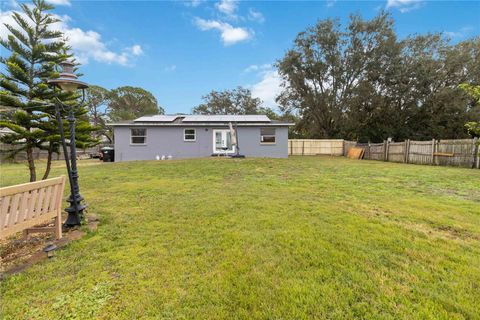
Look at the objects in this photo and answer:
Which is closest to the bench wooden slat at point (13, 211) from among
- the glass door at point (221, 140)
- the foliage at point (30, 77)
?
the foliage at point (30, 77)

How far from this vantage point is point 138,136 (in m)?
15.7

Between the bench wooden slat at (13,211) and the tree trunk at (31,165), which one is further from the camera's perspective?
the tree trunk at (31,165)

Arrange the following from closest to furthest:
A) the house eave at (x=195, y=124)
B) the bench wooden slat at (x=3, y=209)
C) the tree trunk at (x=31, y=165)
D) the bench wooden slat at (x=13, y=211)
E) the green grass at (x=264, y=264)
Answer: the green grass at (x=264, y=264)
the bench wooden slat at (x=3, y=209)
the bench wooden slat at (x=13, y=211)
the tree trunk at (x=31, y=165)
the house eave at (x=195, y=124)

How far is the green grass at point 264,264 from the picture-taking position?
6.08ft

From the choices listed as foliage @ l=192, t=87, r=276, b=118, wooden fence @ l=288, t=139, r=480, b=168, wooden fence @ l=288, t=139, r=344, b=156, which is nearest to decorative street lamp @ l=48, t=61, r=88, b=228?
wooden fence @ l=288, t=139, r=480, b=168

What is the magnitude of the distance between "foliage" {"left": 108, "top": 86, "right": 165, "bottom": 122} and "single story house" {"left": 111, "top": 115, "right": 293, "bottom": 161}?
18984 millimetres

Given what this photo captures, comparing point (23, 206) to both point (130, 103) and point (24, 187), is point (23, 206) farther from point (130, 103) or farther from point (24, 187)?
point (130, 103)

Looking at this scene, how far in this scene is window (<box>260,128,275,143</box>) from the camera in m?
16.2

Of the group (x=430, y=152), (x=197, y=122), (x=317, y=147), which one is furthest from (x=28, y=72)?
(x=317, y=147)

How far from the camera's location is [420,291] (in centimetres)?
201

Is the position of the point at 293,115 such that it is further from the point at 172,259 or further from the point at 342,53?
the point at 172,259

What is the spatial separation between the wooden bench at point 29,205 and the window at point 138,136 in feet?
43.8

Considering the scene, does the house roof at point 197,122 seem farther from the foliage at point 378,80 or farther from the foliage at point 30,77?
the foliage at point 378,80

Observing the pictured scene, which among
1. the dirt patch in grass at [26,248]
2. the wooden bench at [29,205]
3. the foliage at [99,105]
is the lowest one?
the dirt patch in grass at [26,248]
